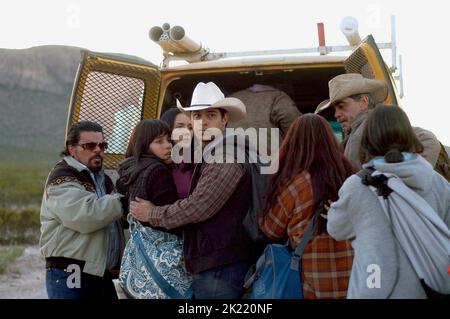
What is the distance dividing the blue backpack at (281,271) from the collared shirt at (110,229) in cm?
104

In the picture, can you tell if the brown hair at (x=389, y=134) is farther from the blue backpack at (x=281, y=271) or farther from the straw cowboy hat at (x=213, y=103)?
the straw cowboy hat at (x=213, y=103)

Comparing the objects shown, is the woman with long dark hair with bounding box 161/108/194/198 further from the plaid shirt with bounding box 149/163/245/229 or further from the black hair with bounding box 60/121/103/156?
the black hair with bounding box 60/121/103/156

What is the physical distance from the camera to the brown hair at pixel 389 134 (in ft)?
9.08

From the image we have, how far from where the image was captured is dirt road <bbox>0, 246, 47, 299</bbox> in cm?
1483

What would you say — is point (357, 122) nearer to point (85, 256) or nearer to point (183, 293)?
point (183, 293)

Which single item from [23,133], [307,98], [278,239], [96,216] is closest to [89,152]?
[96,216]

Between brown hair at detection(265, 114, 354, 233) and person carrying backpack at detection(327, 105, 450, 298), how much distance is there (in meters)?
0.24

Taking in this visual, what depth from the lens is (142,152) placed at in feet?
11.3

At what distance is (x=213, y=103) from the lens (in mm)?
3551

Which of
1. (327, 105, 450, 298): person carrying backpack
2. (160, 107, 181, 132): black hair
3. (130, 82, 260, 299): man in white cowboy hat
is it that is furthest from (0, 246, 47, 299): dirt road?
(327, 105, 450, 298): person carrying backpack

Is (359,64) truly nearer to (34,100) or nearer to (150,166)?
(150,166)

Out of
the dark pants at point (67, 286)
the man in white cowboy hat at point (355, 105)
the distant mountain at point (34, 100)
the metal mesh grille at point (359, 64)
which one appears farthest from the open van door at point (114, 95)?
the distant mountain at point (34, 100)

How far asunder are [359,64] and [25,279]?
47.9 feet

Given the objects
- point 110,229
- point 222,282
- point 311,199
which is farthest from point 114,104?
point 311,199
